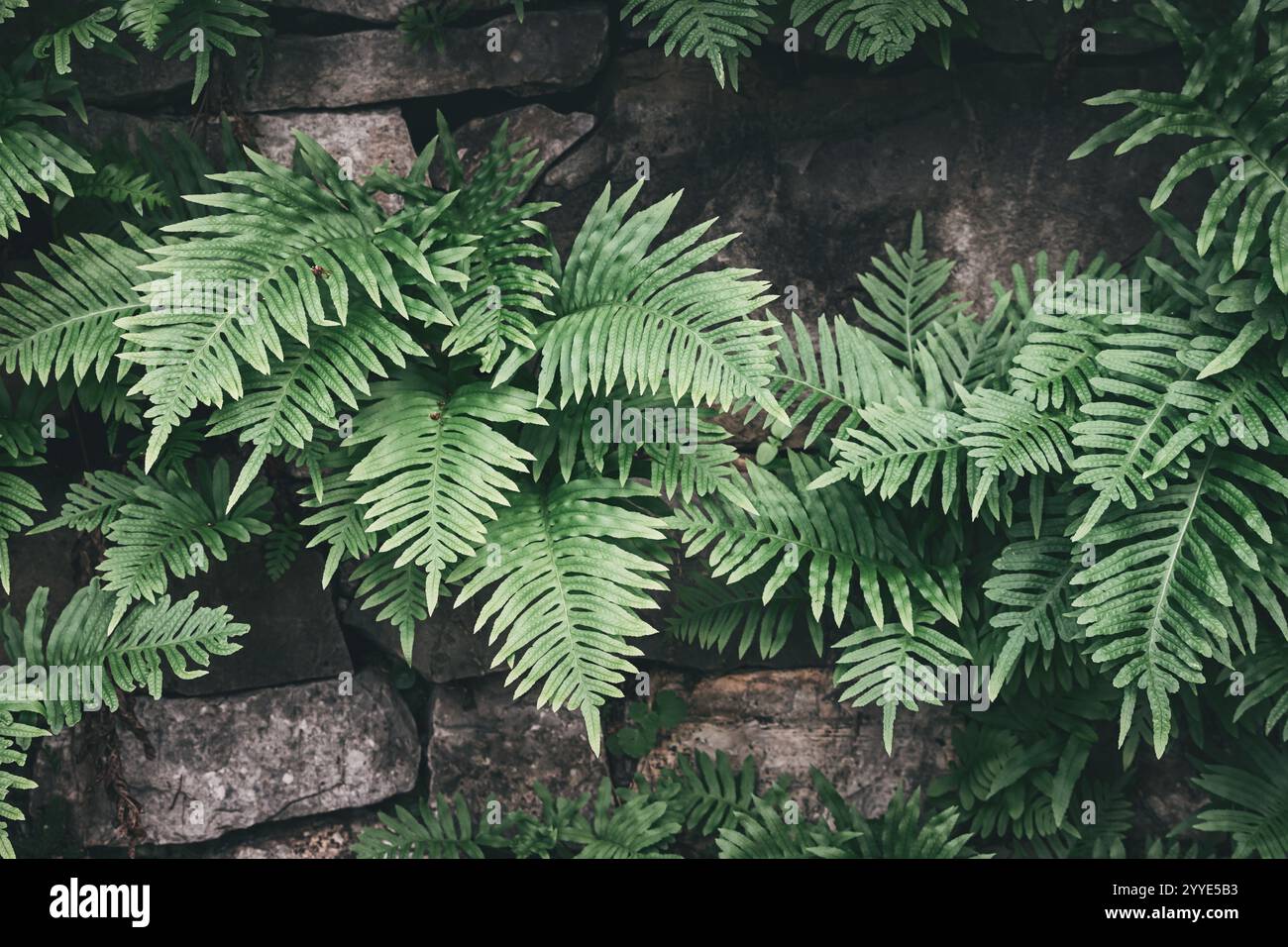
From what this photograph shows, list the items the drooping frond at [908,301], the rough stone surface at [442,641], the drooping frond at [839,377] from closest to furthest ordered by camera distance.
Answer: the drooping frond at [839,377], the drooping frond at [908,301], the rough stone surface at [442,641]

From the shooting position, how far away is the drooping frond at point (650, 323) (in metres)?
2.90

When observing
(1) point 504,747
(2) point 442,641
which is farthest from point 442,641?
(1) point 504,747

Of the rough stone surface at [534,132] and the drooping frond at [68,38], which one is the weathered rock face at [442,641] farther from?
the drooping frond at [68,38]

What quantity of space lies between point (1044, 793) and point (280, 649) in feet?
8.00

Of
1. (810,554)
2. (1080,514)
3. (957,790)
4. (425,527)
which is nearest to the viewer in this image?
(425,527)

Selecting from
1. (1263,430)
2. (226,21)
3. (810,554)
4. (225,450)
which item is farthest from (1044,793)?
(226,21)

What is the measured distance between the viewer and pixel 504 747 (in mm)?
3854

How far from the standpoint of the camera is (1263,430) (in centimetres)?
297

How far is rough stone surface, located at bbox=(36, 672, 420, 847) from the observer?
144 inches

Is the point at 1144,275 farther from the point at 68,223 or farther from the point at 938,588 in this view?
the point at 68,223

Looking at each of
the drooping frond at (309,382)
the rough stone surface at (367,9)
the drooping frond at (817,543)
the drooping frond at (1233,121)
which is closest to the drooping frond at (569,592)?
the drooping frond at (817,543)

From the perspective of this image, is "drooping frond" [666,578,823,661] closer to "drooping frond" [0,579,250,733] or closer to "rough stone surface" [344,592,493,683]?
"rough stone surface" [344,592,493,683]

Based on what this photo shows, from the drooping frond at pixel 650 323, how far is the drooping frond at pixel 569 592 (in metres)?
Answer: 0.35

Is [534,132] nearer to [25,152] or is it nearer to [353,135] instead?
[353,135]
